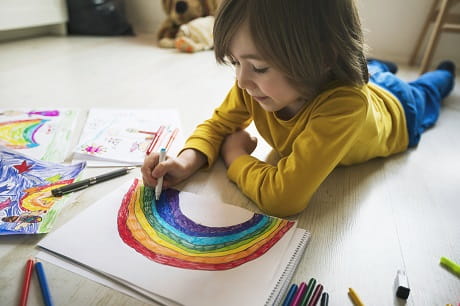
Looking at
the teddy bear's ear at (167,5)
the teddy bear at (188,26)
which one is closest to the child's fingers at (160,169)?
the teddy bear at (188,26)

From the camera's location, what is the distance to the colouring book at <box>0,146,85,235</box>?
Result: 1.72 feet

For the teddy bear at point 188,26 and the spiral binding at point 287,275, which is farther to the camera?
the teddy bear at point 188,26

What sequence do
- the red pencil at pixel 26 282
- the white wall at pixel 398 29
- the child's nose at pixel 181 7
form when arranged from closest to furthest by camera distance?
the red pencil at pixel 26 282 < the white wall at pixel 398 29 < the child's nose at pixel 181 7

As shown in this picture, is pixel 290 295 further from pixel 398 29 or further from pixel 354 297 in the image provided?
pixel 398 29

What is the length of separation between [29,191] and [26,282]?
0.70ft

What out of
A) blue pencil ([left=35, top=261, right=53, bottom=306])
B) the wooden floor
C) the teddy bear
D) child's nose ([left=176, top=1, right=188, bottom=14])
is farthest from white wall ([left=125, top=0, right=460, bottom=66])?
blue pencil ([left=35, top=261, right=53, bottom=306])

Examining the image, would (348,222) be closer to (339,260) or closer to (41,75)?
(339,260)

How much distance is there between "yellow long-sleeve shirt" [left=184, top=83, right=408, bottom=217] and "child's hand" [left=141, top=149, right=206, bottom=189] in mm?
25

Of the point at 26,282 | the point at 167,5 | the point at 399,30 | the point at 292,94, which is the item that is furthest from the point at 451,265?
→ the point at 167,5

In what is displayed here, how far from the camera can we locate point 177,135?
85cm

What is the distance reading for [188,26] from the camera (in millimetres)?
2025

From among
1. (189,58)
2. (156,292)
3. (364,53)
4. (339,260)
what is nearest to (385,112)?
(364,53)

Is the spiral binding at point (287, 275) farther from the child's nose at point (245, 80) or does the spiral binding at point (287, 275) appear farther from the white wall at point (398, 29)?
the white wall at point (398, 29)

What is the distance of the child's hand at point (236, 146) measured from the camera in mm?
734
